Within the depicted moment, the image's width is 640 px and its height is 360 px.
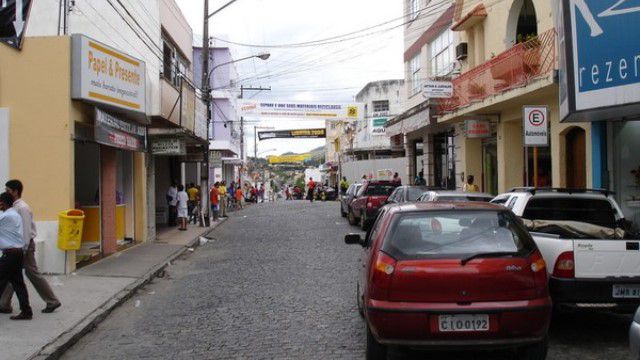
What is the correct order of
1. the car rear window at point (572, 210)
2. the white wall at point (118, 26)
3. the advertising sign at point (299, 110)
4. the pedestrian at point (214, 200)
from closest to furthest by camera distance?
the car rear window at point (572, 210) → the white wall at point (118, 26) → the pedestrian at point (214, 200) → the advertising sign at point (299, 110)

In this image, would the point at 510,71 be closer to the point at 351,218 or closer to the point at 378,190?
the point at 378,190

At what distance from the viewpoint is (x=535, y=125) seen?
1142cm

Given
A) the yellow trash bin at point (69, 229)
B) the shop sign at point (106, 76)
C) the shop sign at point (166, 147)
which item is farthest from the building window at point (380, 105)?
the yellow trash bin at point (69, 229)

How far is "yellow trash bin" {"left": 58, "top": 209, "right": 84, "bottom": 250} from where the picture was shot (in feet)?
35.7

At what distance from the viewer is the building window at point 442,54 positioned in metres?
23.5

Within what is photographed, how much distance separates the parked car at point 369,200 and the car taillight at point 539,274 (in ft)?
43.8

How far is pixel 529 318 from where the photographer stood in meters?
5.14

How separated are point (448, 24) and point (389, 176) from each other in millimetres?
15020

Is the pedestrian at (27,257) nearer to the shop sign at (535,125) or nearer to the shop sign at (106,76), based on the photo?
the shop sign at (106,76)

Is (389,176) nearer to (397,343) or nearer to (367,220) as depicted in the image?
(367,220)

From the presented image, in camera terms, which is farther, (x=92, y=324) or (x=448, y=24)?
(x=448, y=24)

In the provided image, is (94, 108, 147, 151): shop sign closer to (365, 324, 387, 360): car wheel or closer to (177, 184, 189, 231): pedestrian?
(177, 184, 189, 231): pedestrian

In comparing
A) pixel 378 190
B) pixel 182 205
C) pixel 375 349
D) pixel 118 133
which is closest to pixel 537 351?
pixel 375 349

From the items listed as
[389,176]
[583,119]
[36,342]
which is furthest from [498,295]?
[389,176]
